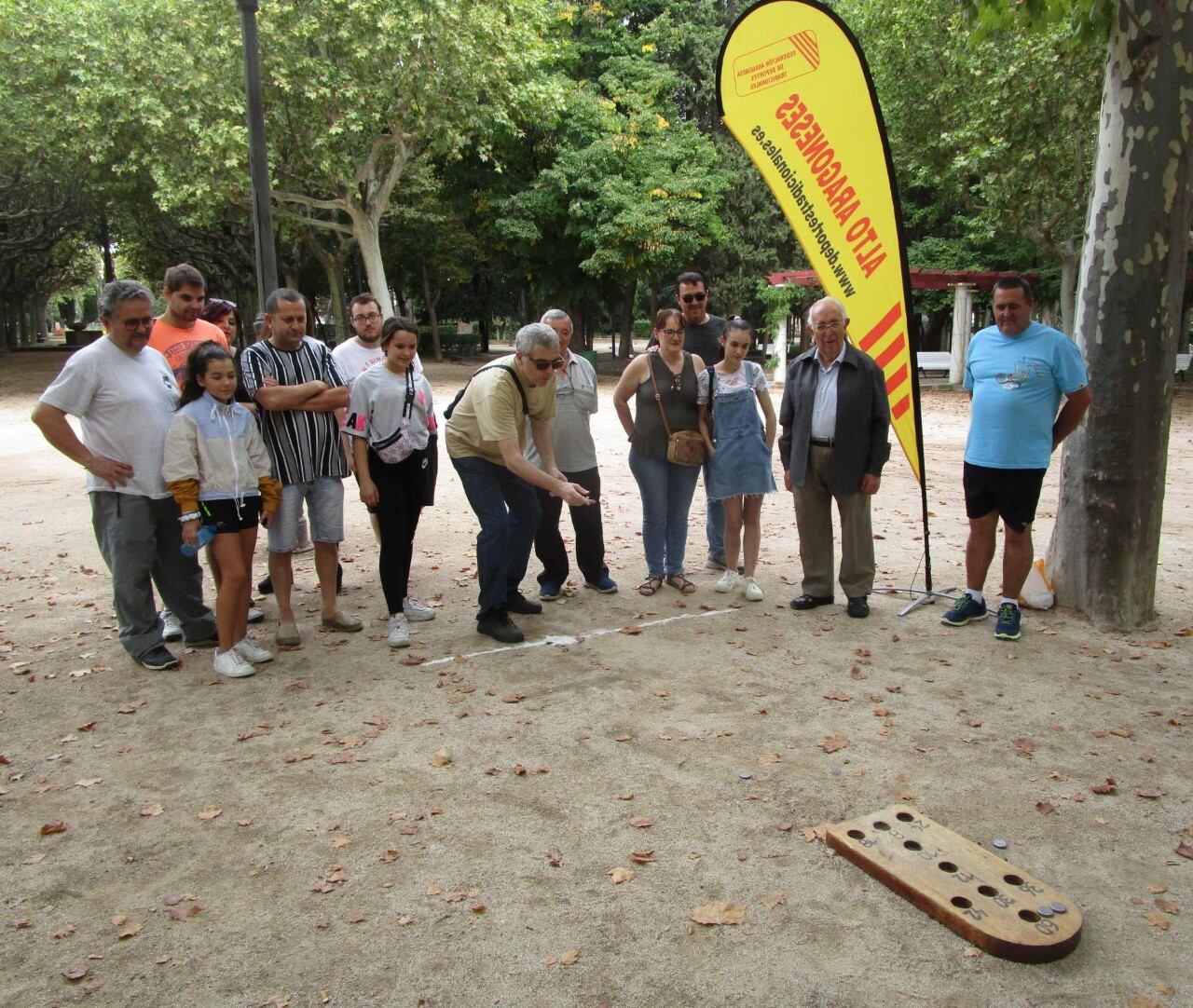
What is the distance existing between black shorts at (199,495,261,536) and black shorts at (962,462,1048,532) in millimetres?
3810

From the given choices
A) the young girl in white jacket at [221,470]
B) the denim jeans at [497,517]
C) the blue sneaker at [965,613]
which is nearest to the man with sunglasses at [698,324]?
the denim jeans at [497,517]

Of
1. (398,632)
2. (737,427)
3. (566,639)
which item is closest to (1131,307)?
(737,427)

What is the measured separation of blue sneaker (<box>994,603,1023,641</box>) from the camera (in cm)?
528

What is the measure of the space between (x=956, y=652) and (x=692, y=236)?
2019 cm

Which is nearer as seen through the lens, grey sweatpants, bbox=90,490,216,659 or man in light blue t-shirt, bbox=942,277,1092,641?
grey sweatpants, bbox=90,490,216,659

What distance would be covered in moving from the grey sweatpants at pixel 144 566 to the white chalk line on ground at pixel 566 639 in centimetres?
140

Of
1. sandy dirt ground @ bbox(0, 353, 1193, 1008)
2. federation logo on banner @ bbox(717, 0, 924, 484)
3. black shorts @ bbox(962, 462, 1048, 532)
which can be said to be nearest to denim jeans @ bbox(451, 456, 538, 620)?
sandy dirt ground @ bbox(0, 353, 1193, 1008)

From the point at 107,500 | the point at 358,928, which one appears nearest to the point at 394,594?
the point at 107,500

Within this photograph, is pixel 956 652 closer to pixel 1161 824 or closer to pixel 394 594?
pixel 1161 824

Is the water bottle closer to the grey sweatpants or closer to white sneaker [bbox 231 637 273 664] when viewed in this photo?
the grey sweatpants

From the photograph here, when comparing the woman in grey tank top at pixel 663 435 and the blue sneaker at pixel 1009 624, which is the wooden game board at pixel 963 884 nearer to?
the blue sneaker at pixel 1009 624

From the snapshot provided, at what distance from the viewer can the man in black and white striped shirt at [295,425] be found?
5105mm

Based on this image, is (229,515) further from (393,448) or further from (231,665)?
(393,448)

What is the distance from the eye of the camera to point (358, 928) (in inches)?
113
